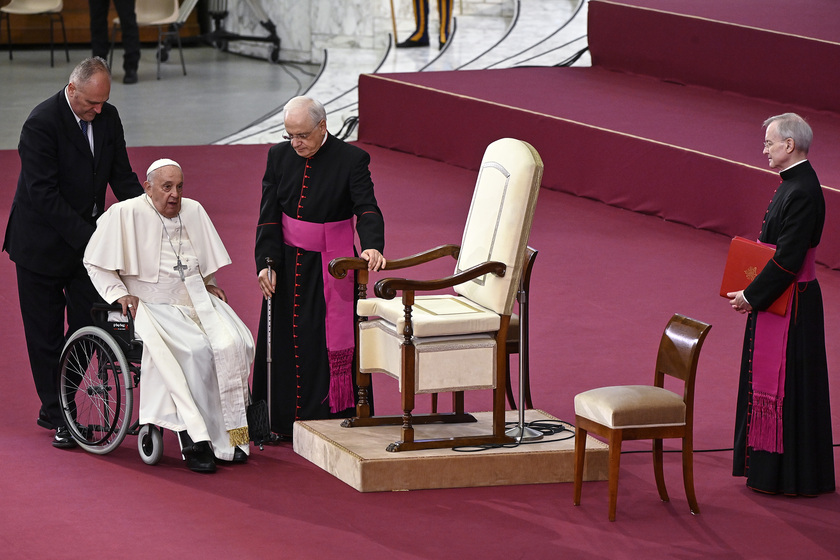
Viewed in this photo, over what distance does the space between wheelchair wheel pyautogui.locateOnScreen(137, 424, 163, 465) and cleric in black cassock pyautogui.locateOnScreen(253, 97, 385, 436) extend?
54 centimetres

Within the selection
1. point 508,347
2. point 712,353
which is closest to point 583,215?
point 712,353

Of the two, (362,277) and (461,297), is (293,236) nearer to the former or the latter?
(362,277)

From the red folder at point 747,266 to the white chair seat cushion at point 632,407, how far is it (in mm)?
501

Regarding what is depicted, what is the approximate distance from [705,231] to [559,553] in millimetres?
4561

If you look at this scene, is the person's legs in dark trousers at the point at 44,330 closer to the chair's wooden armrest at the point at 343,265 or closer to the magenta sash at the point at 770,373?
the chair's wooden armrest at the point at 343,265

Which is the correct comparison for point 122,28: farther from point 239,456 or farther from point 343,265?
point 239,456

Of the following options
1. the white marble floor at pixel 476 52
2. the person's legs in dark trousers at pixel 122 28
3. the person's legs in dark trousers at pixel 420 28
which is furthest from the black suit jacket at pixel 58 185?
the person's legs in dark trousers at pixel 122 28

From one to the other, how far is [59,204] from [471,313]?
1496mm

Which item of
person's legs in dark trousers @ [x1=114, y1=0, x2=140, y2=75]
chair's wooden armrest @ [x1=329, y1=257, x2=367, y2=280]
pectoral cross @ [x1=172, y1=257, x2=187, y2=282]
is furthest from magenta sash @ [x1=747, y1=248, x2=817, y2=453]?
person's legs in dark trousers @ [x1=114, y1=0, x2=140, y2=75]

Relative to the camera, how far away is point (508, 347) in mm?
4898

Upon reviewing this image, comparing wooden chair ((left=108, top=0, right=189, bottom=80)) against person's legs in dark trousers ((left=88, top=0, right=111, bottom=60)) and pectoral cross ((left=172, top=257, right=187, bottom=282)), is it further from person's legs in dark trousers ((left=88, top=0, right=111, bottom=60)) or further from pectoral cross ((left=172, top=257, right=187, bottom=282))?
pectoral cross ((left=172, top=257, right=187, bottom=282))

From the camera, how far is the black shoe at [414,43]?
1234 centimetres

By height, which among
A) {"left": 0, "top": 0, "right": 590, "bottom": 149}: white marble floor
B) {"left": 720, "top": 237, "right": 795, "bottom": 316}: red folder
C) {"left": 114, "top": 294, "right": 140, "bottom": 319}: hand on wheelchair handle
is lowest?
{"left": 0, "top": 0, "right": 590, "bottom": 149}: white marble floor

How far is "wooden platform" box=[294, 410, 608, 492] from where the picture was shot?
4273 millimetres
